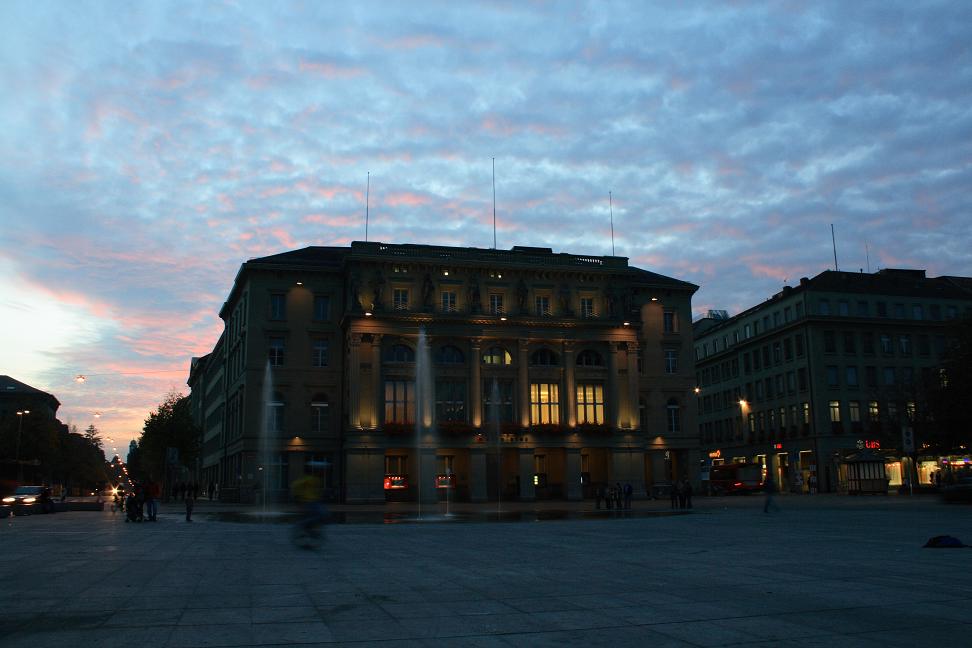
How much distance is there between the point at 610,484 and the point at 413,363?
2019 centimetres

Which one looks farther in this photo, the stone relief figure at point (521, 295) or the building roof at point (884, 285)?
the building roof at point (884, 285)

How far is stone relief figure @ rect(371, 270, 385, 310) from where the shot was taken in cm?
6806

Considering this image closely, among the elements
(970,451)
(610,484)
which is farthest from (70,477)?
Answer: (970,451)

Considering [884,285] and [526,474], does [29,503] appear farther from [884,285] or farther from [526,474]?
[884,285]

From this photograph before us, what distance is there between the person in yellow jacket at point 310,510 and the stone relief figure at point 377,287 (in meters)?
48.5

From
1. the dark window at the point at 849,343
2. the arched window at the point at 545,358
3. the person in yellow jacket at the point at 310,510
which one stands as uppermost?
the dark window at the point at 849,343

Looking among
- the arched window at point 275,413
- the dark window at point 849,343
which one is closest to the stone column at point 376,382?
the arched window at point 275,413

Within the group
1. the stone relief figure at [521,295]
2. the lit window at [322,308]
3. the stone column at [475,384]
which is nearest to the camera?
the stone column at [475,384]

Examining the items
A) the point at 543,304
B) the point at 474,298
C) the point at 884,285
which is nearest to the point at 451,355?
the point at 474,298

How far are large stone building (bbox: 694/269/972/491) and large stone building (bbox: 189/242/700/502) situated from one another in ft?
63.6

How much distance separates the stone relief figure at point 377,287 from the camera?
68062 millimetres

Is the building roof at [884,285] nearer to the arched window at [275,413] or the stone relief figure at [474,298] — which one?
the stone relief figure at [474,298]

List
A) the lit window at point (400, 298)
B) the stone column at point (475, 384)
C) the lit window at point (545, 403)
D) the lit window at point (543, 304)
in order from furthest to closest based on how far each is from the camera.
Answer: the lit window at point (543, 304)
the lit window at point (545, 403)
the lit window at point (400, 298)
the stone column at point (475, 384)

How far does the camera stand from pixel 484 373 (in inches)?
2771
